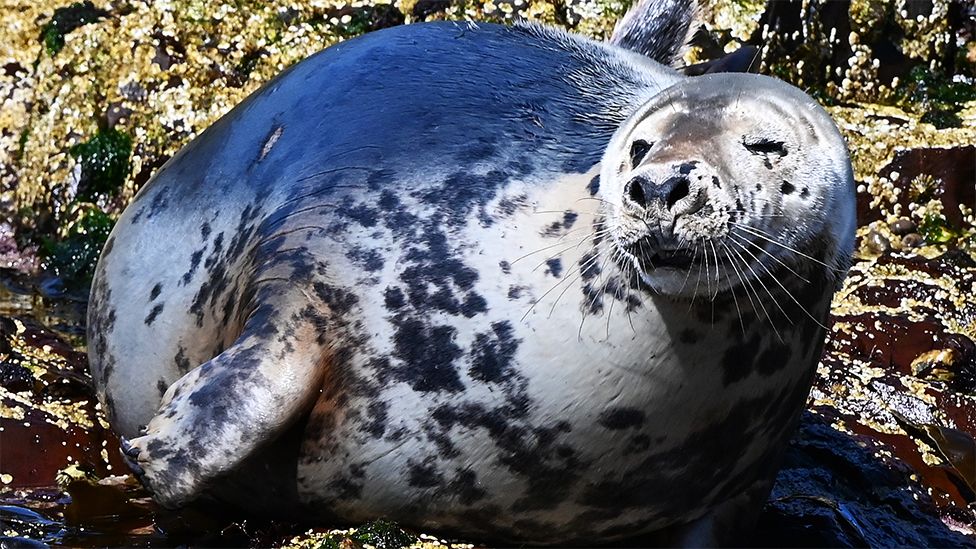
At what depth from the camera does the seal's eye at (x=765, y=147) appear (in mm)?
3342

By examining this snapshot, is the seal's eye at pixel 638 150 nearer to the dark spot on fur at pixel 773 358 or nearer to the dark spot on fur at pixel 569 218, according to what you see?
the dark spot on fur at pixel 569 218

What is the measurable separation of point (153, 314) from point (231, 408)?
0.88m

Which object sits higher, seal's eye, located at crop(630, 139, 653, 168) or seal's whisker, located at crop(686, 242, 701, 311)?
seal's eye, located at crop(630, 139, 653, 168)

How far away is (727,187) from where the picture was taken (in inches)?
126

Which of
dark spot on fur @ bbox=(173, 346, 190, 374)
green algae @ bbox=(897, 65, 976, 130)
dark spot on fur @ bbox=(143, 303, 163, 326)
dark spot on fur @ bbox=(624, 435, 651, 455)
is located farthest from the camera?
green algae @ bbox=(897, 65, 976, 130)

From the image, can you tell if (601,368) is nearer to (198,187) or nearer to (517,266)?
(517,266)

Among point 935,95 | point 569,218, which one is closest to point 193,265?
point 569,218

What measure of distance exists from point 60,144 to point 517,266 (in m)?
3.60

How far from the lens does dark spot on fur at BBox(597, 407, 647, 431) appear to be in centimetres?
366

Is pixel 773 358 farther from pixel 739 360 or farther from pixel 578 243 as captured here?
pixel 578 243

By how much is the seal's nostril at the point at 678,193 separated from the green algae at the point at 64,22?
4.49m

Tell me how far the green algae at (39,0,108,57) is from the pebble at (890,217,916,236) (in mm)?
3719

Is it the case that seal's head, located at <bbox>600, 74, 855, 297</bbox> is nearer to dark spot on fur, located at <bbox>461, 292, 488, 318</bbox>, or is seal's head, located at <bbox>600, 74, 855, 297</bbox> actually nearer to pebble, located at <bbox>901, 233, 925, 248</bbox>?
dark spot on fur, located at <bbox>461, 292, 488, 318</bbox>

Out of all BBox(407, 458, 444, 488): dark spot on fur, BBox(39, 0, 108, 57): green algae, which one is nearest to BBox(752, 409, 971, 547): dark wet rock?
BBox(407, 458, 444, 488): dark spot on fur
